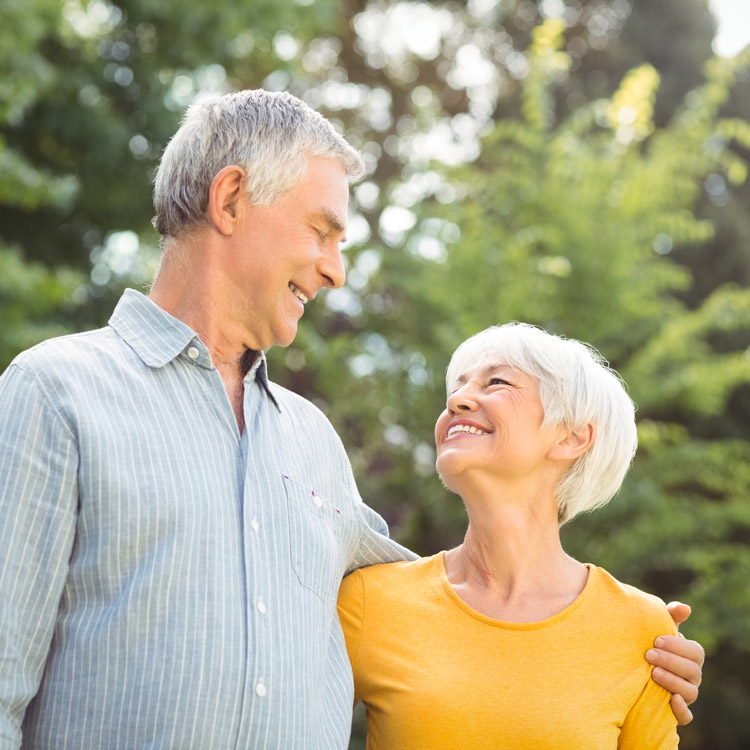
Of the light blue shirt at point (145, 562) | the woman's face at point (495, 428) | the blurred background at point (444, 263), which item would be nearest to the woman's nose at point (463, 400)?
the woman's face at point (495, 428)

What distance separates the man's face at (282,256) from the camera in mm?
1979

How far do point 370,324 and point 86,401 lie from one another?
21.6ft

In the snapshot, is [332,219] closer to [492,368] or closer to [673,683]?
[492,368]

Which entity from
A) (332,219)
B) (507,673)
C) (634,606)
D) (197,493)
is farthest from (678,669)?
(332,219)

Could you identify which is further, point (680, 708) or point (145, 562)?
point (680, 708)

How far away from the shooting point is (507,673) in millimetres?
2090

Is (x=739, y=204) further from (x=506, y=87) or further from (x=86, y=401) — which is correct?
(x=86, y=401)

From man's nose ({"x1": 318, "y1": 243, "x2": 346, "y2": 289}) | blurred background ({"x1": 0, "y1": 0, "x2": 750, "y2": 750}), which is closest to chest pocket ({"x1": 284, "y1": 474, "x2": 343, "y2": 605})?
man's nose ({"x1": 318, "y1": 243, "x2": 346, "y2": 289})

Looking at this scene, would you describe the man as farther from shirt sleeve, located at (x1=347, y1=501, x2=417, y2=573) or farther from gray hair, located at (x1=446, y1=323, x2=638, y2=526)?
gray hair, located at (x1=446, y1=323, x2=638, y2=526)

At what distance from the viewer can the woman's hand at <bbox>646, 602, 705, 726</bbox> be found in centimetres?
207

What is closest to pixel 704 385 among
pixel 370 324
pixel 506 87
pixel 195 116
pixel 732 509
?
pixel 732 509

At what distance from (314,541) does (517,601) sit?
573 mm

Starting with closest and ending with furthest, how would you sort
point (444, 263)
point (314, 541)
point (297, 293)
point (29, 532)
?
point (29, 532) < point (314, 541) < point (297, 293) < point (444, 263)

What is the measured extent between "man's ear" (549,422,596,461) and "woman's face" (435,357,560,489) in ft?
0.08
